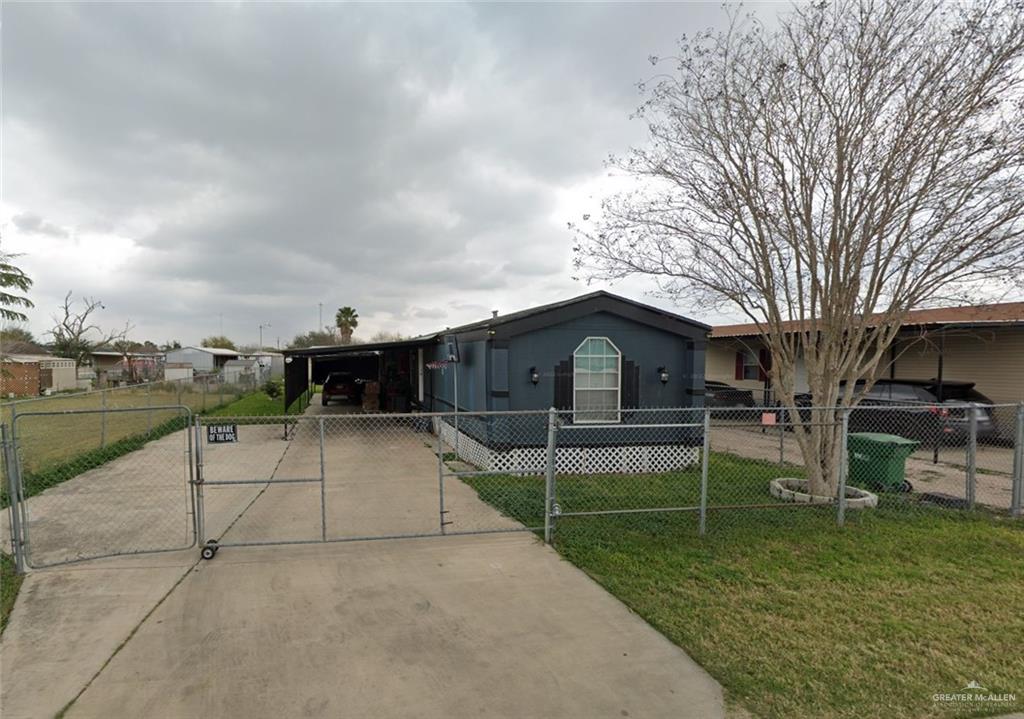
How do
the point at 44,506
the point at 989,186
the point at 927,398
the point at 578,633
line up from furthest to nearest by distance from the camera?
the point at 927,398
the point at 44,506
the point at 989,186
the point at 578,633

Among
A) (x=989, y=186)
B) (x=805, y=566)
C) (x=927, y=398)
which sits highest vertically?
(x=989, y=186)

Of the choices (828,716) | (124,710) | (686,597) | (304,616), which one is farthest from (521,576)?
(124,710)

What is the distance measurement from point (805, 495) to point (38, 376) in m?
39.8

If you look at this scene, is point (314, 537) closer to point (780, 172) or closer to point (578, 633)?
point (578, 633)

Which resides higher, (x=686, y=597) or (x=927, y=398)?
(x=927, y=398)

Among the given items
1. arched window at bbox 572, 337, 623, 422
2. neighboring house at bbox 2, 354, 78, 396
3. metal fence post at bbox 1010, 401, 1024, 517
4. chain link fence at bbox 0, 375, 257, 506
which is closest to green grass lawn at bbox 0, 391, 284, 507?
chain link fence at bbox 0, 375, 257, 506

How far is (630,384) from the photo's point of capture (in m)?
9.91

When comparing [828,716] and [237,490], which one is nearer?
[828,716]

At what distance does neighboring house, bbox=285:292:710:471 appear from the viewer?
934 centimetres

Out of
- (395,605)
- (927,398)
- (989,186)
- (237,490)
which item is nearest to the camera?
(395,605)

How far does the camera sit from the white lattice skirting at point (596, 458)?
933 cm

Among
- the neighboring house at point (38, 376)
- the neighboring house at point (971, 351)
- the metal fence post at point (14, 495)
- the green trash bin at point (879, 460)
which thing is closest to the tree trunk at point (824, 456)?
the green trash bin at point (879, 460)

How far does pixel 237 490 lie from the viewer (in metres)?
8.14

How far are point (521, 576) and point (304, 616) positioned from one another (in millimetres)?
1857
